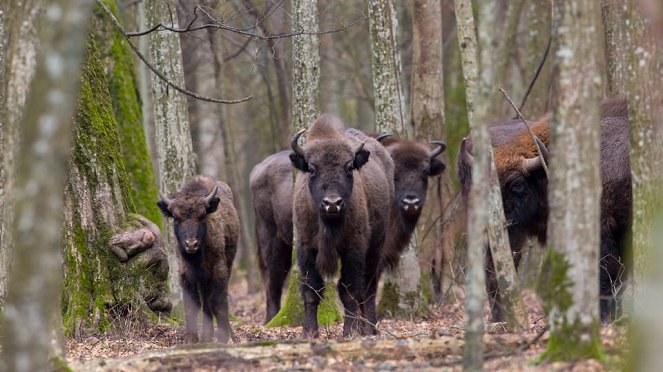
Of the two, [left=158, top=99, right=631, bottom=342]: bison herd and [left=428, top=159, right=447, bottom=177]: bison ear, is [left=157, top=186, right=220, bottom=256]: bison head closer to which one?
[left=158, top=99, right=631, bottom=342]: bison herd

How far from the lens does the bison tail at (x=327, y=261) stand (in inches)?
479

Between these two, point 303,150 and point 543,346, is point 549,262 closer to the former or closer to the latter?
point 543,346

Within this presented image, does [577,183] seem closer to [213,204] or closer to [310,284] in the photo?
[310,284]

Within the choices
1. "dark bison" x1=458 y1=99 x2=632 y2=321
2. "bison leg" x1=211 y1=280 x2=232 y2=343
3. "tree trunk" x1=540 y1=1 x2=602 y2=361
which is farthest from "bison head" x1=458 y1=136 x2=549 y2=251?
"tree trunk" x1=540 y1=1 x2=602 y2=361

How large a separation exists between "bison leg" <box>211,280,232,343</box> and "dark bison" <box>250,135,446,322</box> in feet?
6.24

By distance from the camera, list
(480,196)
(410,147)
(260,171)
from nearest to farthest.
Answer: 1. (480,196)
2. (410,147)
3. (260,171)

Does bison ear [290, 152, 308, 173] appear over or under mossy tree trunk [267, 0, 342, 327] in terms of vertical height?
under

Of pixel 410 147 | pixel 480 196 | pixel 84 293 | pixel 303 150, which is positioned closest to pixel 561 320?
pixel 480 196

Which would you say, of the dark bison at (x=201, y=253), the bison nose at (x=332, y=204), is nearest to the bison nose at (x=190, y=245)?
the dark bison at (x=201, y=253)

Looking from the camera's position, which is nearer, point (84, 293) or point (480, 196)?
point (480, 196)

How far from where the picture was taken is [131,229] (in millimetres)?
13172

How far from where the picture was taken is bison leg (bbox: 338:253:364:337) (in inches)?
488

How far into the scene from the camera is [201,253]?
12.8 meters

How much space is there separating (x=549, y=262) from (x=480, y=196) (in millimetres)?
862
